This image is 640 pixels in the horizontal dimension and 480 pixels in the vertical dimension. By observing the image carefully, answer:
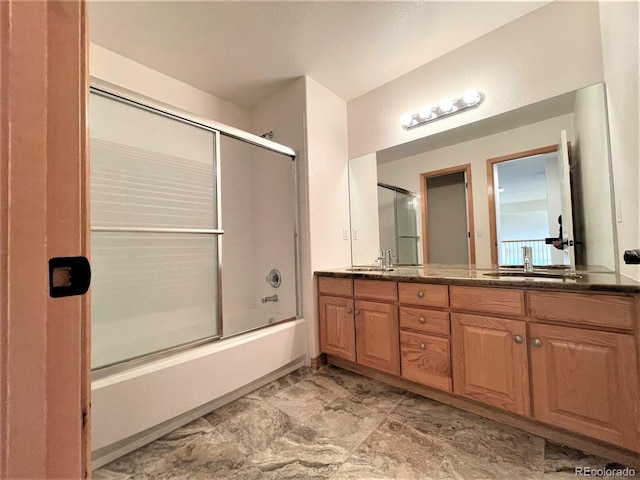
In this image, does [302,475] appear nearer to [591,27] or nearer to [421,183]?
[421,183]

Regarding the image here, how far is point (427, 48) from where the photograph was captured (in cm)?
201

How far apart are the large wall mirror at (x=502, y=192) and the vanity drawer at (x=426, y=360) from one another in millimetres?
759

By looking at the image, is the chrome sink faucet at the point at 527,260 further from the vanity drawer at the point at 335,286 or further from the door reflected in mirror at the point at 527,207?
the vanity drawer at the point at 335,286

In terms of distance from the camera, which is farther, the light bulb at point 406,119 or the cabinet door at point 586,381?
the light bulb at point 406,119

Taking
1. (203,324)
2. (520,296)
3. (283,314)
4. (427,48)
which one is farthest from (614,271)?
(203,324)

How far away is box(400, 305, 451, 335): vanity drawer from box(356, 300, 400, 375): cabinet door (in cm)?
7

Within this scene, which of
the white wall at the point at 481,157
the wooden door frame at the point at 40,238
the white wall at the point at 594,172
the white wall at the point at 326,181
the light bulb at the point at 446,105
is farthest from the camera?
the white wall at the point at 326,181

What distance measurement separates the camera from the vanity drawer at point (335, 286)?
2104 mm

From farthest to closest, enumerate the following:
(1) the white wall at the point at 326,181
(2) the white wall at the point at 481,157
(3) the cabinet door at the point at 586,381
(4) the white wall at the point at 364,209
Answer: (4) the white wall at the point at 364,209, (1) the white wall at the point at 326,181, (2) the white wall at the point at 481,157, (3) the cabinet door at the point at 586,381

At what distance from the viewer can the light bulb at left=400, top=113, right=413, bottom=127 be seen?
2.26 metres

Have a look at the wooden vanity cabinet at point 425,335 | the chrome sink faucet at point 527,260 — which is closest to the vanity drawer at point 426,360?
the wooden vanity cabinet at point 425,335

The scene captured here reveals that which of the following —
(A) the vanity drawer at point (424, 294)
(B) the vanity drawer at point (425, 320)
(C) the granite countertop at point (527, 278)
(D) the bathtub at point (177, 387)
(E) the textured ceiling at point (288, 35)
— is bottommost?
(D) the bathtub at point (177, 387)

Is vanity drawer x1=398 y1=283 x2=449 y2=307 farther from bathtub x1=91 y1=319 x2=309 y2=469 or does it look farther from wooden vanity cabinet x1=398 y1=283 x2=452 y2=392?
bathtub x1=91 y1=319 x2=309 y2=469

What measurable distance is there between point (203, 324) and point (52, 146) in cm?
204
